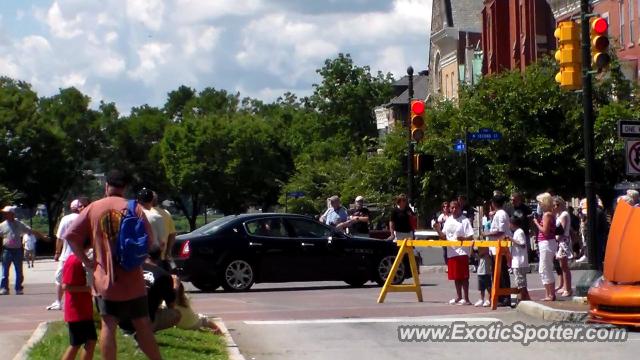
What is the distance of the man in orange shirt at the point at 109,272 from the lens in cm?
967

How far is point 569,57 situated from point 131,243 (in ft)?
31.4

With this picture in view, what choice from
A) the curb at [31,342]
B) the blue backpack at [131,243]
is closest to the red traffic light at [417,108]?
the curb at [31,342]

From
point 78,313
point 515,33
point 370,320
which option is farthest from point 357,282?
point 515,33

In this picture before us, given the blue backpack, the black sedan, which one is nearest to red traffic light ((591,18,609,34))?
the black sedan

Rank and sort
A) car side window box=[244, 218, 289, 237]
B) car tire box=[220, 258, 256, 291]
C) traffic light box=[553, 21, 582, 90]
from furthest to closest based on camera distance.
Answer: car side window box=[244, 218, 289, 237], car tire box=[220, 258, 256, 291], traffic light box=[553, 21, 582, 90]

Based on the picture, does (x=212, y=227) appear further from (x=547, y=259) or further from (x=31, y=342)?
(x=31, y=342)

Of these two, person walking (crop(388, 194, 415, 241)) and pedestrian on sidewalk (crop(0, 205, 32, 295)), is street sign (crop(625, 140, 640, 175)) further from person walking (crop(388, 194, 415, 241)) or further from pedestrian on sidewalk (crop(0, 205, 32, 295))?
pedestrian on sidewalk (crop(0, 205, 32, 295))

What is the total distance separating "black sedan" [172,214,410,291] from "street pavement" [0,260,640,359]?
1.12 ft

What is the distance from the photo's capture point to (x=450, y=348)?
13.5 meters

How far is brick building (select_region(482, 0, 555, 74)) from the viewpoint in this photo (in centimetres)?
5891

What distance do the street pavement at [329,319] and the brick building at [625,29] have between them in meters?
23.1

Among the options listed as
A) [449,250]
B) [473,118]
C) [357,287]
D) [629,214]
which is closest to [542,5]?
[473,118]

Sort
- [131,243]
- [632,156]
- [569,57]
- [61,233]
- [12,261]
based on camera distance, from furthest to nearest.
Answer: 1. [12,261]
2. [569,57]
3. [632,156]
4. [61,233]
5. [131,243]

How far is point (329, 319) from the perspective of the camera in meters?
16.8
